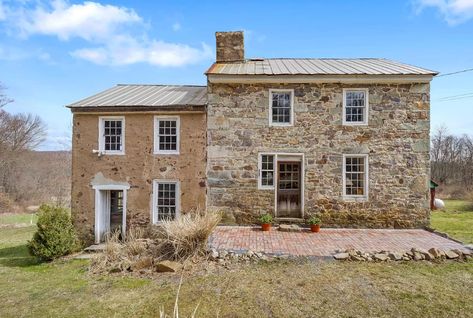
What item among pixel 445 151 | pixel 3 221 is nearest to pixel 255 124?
pixel 3 221

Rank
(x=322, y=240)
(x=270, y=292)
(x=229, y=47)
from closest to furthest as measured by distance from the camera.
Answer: (x=270, y=292)
(x=322, y=240)
(x=229, y=47)

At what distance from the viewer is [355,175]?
11352mm

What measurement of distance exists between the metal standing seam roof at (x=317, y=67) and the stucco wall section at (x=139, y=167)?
2597mm

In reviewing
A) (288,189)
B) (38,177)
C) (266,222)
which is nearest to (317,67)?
(288,189)

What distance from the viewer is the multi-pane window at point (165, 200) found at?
11.4m

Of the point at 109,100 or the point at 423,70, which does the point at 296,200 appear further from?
the point at 109,100

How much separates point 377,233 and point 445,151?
3596 cm

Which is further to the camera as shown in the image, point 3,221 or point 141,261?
point 3,221

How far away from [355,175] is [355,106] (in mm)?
2667

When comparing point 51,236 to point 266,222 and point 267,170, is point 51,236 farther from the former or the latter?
point 267,170

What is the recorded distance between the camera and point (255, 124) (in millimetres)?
11297

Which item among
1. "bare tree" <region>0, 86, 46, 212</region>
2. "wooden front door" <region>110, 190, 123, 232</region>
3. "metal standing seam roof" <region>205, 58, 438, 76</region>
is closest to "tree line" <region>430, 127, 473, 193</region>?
"metal standing seam roof" <region>205, 58, 438, 76</region>

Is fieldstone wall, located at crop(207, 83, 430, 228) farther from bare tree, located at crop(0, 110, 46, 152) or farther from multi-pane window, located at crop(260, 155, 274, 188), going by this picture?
bare tree, located at crop(0, 110, 46, 152)

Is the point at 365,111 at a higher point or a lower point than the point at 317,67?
lower
